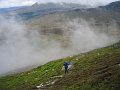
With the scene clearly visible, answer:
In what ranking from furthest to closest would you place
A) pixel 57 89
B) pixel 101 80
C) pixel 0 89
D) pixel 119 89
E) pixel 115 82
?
1. pixel 0 89
2. pixel 57 89
3. pixel 101 80
4. pixel 115 82
5. pixel 119 89

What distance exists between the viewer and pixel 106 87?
43.0 meters

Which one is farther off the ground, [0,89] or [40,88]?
[40,88]

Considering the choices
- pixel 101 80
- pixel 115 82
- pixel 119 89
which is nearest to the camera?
pixel 119 89

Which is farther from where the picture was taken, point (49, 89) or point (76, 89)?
point (49, 89)

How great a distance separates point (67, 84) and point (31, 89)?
10175 mm

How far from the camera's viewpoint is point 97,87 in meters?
44.2

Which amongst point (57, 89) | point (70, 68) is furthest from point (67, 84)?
point (70, 68)

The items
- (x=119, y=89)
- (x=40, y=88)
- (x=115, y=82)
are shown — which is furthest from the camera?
(x=40, y=88)

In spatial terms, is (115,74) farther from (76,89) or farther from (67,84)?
(67,84)

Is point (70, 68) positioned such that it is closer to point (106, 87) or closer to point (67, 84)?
point (67, 84)

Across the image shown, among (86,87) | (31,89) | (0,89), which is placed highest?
(86,87)

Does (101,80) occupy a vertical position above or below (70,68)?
above

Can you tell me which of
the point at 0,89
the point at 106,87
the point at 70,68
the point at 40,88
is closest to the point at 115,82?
the point at 106,87

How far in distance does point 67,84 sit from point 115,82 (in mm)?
14410
